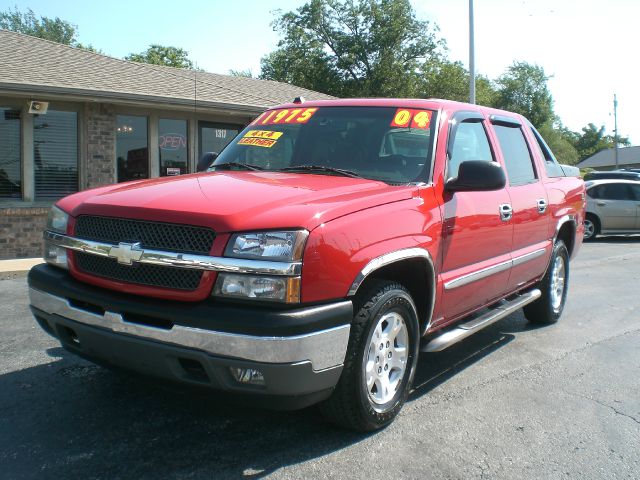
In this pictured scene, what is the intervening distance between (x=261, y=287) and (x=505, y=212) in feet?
8.18

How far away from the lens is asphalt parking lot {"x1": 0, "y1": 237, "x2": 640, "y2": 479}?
293cm

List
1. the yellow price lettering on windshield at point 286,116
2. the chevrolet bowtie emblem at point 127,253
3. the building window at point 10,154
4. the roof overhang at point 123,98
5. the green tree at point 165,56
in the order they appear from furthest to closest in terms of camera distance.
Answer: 1. the green tree at point 165,56
2. the building window at point 10,154
3. the roof overhang at point 123,98
4. the yellow price lettering on windshield at point 286,116
5. the chevrolet bowtie emblem at point 127,253

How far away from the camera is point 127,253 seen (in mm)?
2908

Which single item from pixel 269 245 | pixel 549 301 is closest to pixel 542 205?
pixel 549 301

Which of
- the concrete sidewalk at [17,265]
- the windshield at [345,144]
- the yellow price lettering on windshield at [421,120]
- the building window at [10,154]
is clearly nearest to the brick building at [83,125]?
the building window at [10,154]

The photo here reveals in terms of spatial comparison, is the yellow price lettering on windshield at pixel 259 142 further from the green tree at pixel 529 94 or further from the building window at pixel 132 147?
the green tree at pixel 529 94

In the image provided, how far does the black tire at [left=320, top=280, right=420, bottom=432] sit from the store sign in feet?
32.7

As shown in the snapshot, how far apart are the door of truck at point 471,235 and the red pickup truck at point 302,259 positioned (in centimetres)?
2

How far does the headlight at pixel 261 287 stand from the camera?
2676mm

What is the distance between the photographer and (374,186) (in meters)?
3.49

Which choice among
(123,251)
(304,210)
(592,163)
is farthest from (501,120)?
(592,163)

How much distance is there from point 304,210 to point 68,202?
5.08 ft

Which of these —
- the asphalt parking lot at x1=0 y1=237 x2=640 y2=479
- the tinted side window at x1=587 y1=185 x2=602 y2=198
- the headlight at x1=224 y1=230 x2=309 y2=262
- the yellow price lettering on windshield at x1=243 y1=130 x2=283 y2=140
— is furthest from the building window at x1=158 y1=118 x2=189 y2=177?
the tinted side window at x1=587 y1=185 x2=602 y2=198

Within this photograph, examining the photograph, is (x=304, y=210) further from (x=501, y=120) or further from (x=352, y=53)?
(x=352, y=53)
